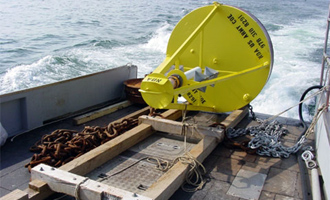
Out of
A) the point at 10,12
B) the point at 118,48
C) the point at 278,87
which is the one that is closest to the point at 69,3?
the point at 10,12

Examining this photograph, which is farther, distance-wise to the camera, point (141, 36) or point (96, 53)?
point (141, 36)

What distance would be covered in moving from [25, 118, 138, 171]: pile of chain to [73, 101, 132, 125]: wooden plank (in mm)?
397

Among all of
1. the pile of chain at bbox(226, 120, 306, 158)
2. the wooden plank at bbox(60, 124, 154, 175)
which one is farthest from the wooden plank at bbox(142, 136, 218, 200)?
the wooden plank at bbox(60, 124, 154, 175)

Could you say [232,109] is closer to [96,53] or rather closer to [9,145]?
[9,145]

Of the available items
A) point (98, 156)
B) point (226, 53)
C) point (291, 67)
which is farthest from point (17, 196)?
point (291, 67)

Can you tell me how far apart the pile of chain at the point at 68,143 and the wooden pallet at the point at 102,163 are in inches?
10.1

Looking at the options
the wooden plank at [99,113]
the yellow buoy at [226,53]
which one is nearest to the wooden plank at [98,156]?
the yellow buoy at [226,53]

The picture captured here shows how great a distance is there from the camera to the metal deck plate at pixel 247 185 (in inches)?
135

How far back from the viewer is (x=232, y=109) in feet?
17.6

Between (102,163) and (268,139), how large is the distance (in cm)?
210

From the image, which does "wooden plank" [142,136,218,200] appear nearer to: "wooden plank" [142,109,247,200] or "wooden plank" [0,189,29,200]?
"wooden plank" [142,109,247,200]

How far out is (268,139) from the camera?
455 centimetres

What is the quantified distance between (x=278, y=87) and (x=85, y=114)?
763 centimetres

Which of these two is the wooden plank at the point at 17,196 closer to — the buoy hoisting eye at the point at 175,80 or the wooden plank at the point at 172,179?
the wooden plank at the point at 172,179
